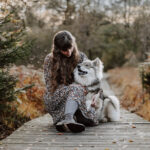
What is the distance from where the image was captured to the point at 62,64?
3.79 m

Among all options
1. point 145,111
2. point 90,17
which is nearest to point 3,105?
point 145,111

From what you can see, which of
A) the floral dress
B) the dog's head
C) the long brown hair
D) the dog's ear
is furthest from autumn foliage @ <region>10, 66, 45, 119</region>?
the dog's ear

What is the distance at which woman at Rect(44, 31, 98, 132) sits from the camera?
355 centimetres

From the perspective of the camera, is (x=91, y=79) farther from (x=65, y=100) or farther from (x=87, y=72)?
(x=65, y=100)

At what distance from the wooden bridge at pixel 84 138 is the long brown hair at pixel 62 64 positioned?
73 centimetres

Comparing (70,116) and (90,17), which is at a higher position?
(90,17)

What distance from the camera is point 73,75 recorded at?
3941 millimetres

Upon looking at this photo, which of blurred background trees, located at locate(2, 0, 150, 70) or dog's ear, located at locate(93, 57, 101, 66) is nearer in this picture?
dog's ear, located at locate(93, 57, 101, 66)

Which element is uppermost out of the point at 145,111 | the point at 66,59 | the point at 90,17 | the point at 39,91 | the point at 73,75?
the point at 90,17

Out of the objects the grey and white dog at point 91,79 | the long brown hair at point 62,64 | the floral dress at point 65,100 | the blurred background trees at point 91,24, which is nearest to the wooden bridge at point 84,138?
the floral dress at point 65,100

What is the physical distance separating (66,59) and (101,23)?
12.6 metres

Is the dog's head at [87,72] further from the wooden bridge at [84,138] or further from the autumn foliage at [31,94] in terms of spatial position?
the autumn foliage at [31,94]

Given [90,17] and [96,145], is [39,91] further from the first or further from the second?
[90,17]

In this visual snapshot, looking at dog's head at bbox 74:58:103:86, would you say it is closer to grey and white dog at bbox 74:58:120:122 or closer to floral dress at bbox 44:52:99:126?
grey and white dog at bbox 74:58:120:122
